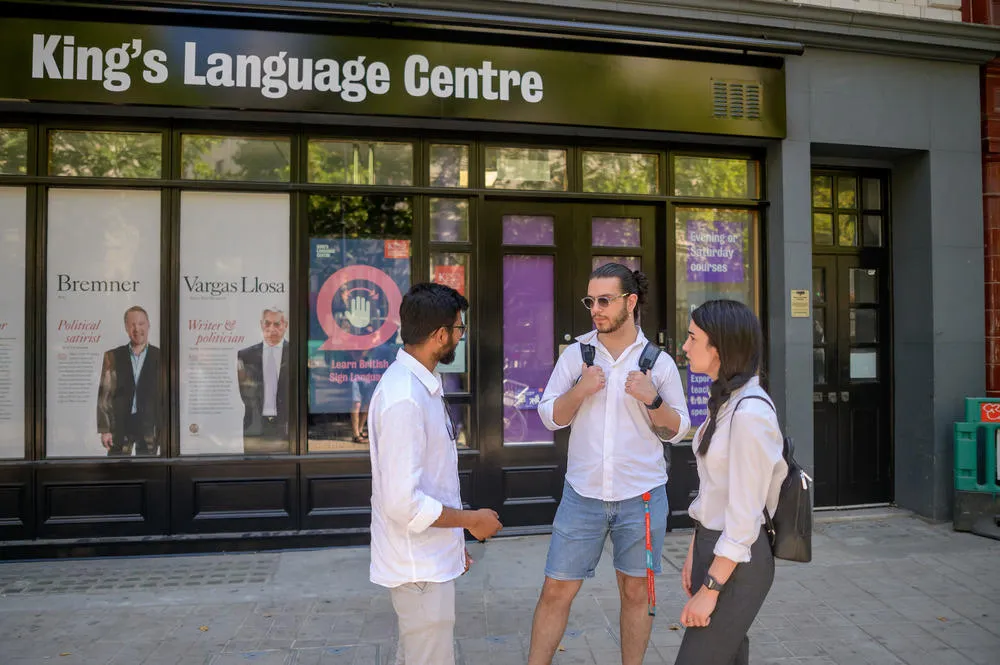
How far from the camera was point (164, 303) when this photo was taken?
5.99 metres

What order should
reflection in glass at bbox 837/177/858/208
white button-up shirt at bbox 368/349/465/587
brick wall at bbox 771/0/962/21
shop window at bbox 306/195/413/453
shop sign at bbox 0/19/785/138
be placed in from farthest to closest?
reflection in glass at bbox 837/177/858/208, brick wall at bbox 771/0/962/21, shop window at bbox 306/195/413/453, shop sign at bbox 0/19/785/138, white button-up shirt at bbox 368/349/465/587

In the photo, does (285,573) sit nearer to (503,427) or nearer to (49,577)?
(49,577)

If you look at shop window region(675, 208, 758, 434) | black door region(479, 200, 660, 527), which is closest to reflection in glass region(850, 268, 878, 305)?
shop window region(675, 208, 758, 434)

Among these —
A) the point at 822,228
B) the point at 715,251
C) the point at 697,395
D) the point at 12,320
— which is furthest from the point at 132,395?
the point at 822,228

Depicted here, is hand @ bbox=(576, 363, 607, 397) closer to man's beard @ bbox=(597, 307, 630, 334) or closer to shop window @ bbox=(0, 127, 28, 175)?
man's beard @ bbox=(597, 307, 630, 334)

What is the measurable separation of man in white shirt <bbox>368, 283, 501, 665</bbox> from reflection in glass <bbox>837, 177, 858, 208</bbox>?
6146 mm

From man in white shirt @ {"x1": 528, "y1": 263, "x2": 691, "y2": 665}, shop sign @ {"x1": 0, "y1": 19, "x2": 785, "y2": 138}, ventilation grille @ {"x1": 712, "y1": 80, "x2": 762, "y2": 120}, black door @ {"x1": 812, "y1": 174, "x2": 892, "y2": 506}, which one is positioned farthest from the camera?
black door @ {"x1": 812, "y1": 174, "x2": 892, "y2": 506}

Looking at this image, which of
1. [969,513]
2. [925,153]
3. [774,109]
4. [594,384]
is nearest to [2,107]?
[594,384]

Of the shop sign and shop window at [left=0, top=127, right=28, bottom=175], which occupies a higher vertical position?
the shop sign

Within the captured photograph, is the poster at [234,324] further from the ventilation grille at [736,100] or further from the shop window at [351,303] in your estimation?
the ventilation grille at [736,100]

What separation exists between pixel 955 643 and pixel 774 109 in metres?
4.65

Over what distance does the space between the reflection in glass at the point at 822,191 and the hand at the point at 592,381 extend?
16.9ft

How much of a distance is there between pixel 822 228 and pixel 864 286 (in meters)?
0.77

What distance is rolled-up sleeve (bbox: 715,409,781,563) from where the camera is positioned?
2.39 m
